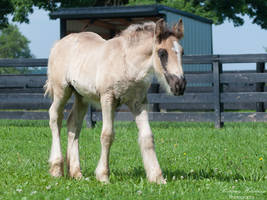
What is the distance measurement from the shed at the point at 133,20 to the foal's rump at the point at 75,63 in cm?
1209

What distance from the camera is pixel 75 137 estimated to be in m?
6.42

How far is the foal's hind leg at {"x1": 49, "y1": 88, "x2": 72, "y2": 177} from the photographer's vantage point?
6105 mm

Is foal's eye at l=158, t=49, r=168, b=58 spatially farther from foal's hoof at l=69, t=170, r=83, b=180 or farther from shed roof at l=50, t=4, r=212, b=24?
shed roof at l=50, t=4, r=212, b=24

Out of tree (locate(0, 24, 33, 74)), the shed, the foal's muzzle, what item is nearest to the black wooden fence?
the shed

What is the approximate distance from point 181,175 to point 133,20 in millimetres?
17245

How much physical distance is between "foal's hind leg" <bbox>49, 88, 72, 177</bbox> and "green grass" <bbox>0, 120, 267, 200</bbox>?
163 mm

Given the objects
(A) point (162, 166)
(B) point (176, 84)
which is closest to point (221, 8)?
(A) point (162, 166)

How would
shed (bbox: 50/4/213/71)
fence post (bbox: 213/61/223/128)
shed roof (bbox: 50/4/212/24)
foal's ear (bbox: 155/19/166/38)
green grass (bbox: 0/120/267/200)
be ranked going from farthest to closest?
shed (bbox: 50/4/213/71)
shed roof (bbox: 50/4/212/24)
fence post (bbox: 213/61/223/128)
foal's ear (bbox: 155/19/166/38)
green grass (bbox: 0/120/267/200)

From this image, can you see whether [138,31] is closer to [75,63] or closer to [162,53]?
[162,53]

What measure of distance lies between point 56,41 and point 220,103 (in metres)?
5.99

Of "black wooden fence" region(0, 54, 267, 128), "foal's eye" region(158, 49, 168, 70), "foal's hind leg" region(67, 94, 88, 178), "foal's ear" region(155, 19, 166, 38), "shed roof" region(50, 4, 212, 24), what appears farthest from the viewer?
"shed roof" region(50, 4, 212, 24)

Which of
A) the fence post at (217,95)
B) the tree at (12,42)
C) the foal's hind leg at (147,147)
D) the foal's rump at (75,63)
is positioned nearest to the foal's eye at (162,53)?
the foal's hind leg at (147,147)

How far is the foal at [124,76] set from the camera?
5.15 metres

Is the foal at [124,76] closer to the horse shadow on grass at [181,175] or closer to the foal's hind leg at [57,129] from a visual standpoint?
the foal's hind leg at [57,129]
